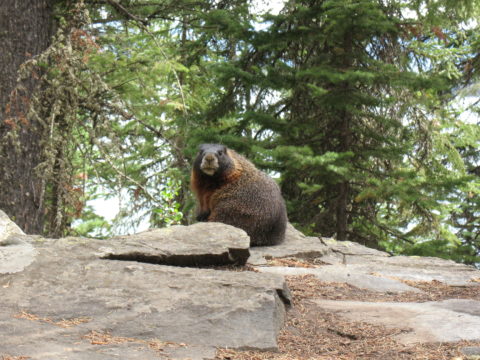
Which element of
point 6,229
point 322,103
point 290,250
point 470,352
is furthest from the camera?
point 322,103

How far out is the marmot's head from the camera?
760 cm

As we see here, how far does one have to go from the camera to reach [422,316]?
16.0 feet

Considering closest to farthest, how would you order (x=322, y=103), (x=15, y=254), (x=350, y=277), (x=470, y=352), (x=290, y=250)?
(x=470, y=352)
(x=15, y=254)
(x=350, y=277)
(x=290, y=250)
(x=322, y=103)

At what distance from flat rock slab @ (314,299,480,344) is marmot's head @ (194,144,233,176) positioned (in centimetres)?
277

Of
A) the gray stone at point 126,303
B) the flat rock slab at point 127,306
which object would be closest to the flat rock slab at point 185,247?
the gray stone at point 126,303

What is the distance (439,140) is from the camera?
12102 mm

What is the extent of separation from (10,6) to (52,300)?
6920 millimetres

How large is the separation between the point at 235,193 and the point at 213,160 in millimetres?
576

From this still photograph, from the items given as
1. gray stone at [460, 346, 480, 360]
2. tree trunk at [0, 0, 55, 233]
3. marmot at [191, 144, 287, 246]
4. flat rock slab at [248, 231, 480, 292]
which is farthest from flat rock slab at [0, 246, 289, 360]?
tree trunk at [0, 0, 55, 233]

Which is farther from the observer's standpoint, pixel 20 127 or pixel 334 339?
pixel 20 127

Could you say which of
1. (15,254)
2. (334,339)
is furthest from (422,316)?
(15,254)

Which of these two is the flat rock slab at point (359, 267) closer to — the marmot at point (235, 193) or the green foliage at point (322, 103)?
the marmot at point (235, 193)

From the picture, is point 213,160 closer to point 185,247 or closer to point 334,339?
point 185,247

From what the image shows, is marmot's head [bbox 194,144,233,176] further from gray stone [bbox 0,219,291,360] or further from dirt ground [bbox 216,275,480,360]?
dirt ground [bbox 216,275,480,360]
